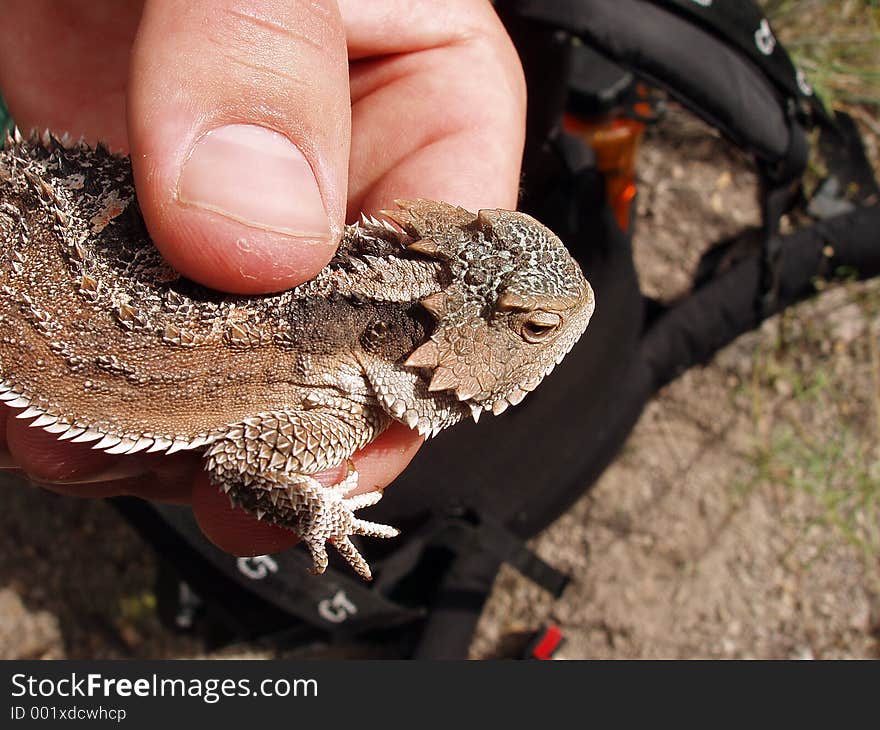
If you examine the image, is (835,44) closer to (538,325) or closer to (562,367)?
(562,367)

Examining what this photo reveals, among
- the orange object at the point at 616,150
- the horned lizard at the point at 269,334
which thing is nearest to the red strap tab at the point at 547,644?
the horned lizard at the point at 269,334

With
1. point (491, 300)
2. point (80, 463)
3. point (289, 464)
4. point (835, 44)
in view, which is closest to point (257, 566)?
point (80, 463)

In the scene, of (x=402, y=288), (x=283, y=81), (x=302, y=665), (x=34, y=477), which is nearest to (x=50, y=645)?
(x=302, y=665)

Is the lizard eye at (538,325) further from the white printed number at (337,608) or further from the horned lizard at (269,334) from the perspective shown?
the white printed number at (337,608)

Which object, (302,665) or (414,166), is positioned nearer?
(414,166)

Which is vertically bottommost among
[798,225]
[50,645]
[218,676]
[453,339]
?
[50,645]

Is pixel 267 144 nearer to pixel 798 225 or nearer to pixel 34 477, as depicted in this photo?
pixel 34 477

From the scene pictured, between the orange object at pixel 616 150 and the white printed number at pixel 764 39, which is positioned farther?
the orange object at pixel 616 150
